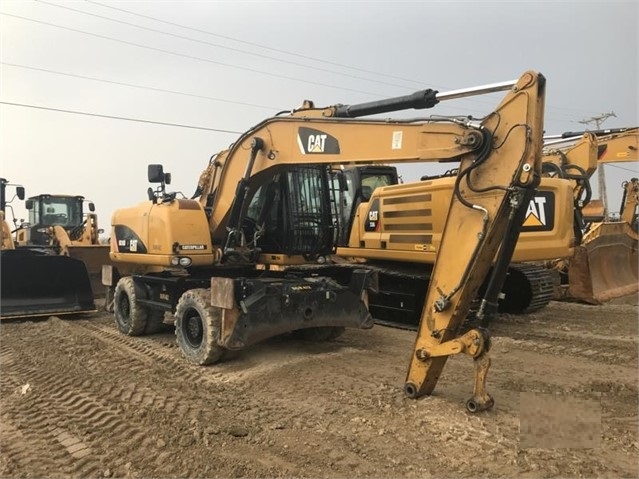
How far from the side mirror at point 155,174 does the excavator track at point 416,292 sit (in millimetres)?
3333

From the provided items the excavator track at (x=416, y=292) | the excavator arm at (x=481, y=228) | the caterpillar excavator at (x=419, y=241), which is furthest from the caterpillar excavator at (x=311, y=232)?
the excavator track at (x=416, y=292)

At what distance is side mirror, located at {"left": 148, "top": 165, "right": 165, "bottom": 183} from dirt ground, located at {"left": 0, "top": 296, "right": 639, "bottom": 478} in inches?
85.0

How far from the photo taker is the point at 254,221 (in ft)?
23.0

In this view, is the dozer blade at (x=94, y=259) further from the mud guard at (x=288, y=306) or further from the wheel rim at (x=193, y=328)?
the mud guard at (x=288, y=306)

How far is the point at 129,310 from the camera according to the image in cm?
795

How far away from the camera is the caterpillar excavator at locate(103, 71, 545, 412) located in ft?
13.3

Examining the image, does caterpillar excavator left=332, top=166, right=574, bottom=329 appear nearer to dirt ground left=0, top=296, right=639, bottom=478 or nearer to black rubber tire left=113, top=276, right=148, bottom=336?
dirt ground left=0, top=296, right=639, bottom=478

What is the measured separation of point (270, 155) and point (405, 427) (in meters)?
3.44

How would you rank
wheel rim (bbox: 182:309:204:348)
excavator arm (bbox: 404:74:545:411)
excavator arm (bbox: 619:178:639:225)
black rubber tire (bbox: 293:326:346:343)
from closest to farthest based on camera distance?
excavator arm (bbox: 404:74:545:411)
wheel rim (bbox: 182:309:204:348)
black rubber tire (bbox: 293:326:346:343)
excavator arm (bbox: 619:178:639:225)

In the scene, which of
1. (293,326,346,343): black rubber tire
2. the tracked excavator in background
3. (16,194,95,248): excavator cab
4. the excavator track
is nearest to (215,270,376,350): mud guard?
(293,326,346,343): black rubber tire

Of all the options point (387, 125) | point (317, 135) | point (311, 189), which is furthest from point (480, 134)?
point (311, 189)

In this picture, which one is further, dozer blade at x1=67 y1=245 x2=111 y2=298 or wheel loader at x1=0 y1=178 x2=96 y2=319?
dozer blade at x1=67 y1=245 x2=111 y2=298

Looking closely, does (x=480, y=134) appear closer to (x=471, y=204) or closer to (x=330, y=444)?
(x=471, y=204)

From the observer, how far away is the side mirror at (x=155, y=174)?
725cm
